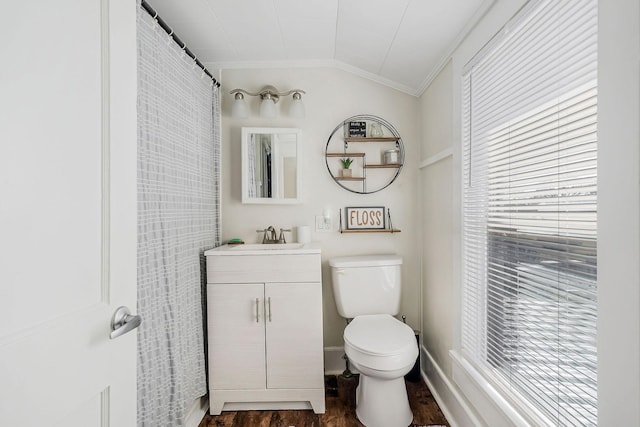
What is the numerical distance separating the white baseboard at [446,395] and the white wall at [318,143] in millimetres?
800

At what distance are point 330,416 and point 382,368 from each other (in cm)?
55

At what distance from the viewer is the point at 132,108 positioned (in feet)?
2.87

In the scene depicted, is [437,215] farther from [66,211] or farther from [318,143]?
[66,211]

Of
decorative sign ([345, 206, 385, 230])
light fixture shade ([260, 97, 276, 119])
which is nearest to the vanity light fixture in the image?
light fixture shade ([260, 97, 276, 119])

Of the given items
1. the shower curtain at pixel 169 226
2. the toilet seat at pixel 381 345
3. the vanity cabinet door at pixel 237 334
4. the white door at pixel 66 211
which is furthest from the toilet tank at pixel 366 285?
the white door at pixel 66 211

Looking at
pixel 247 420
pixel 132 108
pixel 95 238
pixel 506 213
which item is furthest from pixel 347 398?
pixel 132 108

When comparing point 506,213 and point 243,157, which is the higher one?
point 243,157

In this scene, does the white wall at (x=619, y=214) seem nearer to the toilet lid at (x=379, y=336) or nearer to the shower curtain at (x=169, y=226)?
the toilet lid at (x=379, y=336)

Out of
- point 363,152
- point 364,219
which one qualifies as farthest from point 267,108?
point 364,219

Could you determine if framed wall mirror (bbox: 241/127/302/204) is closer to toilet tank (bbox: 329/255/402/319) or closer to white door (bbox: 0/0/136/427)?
toilet tank (bbox: 329/255/402/319)

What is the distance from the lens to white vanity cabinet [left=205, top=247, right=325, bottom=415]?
1.88 m

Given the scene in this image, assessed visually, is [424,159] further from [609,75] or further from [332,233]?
[609,75]

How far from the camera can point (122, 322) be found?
2.60 ft

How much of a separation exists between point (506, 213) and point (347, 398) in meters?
1.51
